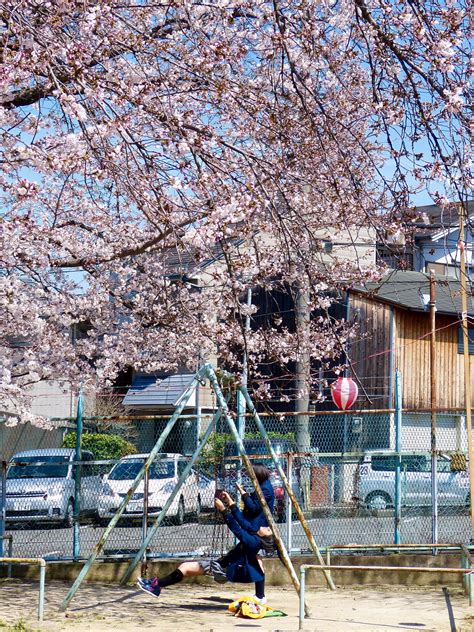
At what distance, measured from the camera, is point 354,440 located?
22.7 m

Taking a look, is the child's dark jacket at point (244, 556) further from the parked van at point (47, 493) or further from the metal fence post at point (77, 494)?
the parked van at point (47, 493)

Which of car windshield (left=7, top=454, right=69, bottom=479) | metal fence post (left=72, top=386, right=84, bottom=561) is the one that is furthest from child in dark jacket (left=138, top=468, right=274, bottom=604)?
car windshield (left=7, top=454, right=69, bottom=479)

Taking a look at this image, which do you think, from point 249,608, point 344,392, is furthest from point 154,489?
point 344,392

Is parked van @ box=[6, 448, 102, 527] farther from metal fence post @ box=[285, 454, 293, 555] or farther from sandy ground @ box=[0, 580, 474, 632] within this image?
metal fence post @ box=[285, 454, 293, 555]

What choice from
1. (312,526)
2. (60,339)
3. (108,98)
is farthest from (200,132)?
(60,339)

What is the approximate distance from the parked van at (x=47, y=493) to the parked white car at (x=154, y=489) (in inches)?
9.0

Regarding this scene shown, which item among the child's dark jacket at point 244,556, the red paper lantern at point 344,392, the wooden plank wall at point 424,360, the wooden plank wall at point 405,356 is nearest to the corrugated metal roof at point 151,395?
the wooden plank wall at point 405,356

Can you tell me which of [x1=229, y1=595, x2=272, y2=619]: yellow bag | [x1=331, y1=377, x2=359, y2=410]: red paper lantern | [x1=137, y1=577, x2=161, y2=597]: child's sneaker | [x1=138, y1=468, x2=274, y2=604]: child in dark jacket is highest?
[x1=331, y1=377, x2=359, y2=410]: red paper lantern

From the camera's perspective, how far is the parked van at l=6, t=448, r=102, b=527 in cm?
1362

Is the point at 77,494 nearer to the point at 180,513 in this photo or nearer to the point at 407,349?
the point at 180,513

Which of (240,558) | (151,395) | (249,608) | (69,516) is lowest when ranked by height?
(249,608)

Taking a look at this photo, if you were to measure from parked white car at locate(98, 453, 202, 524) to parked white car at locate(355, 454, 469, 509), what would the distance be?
7.68ft

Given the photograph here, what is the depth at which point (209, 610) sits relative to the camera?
35.5 ft

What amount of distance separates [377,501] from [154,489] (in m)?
3.28
